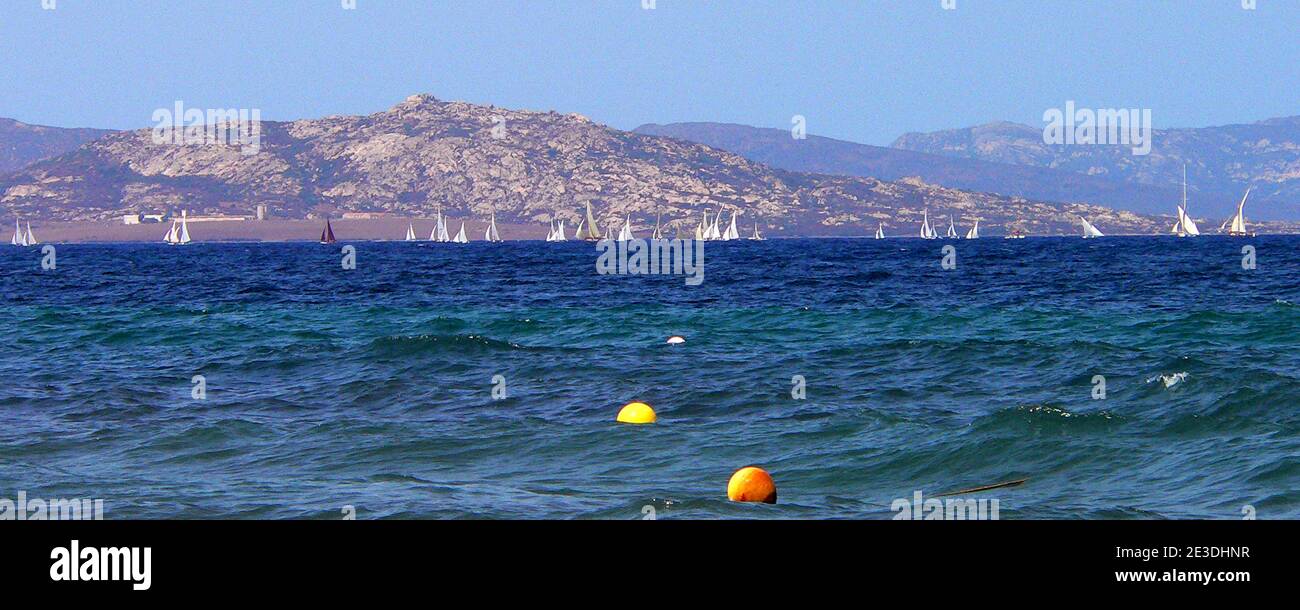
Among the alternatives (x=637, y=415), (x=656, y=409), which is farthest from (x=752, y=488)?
(x=656, y=409)

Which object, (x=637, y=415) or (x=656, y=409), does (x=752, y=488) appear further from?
(x=656, y=409)

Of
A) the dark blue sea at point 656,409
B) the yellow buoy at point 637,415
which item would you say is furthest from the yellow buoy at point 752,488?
the yellow buoy at point 637,415

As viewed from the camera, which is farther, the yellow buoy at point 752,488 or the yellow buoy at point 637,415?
the yellow buoy at point 637,415

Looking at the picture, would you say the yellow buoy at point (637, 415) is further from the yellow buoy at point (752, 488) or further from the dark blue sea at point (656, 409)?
the yellow buoy at point (752, 488)

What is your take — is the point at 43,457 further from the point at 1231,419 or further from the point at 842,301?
the point at 842,301

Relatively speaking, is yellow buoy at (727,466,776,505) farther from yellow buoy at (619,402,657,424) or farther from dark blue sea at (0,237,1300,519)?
yellow buoy at (619,402,657,424)

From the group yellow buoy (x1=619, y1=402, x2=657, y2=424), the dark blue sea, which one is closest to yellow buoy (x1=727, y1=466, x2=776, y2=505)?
the dark blue sea
